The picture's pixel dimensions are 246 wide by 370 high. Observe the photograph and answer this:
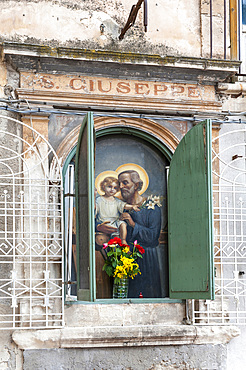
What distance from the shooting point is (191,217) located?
7.89 m

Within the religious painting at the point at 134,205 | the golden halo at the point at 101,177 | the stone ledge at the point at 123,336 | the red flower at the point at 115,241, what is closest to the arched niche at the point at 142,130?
the religious painting at the point at 134,205

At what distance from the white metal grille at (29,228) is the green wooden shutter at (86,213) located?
1.58 ft

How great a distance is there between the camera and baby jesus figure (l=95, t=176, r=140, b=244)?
8.55 m

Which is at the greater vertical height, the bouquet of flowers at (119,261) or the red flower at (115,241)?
the red flower at (115,241)

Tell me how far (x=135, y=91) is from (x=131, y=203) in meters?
1.23

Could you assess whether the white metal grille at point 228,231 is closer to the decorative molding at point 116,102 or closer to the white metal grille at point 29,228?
the decorative molding at point 116,102

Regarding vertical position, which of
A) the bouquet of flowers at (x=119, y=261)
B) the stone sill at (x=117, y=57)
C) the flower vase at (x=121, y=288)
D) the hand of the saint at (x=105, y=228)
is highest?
the stone sill at (x=117, y=57)

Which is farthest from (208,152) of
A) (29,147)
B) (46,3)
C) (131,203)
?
(46,3)

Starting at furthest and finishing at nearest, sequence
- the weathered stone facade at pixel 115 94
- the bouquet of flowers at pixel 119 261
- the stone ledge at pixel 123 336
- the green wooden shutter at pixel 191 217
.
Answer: the bouquet of flowers at pixel 119 261 → the weathered stone facade at pixel 115 94 → the stone ledge at pixel 123 336 → the green wooden shutter at pixel 191 217

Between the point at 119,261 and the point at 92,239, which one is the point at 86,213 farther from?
the point at 119,261

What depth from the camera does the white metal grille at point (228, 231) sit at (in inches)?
331

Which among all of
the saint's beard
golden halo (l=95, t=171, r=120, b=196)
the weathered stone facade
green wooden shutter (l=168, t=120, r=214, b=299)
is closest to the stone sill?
the weathered stone facade

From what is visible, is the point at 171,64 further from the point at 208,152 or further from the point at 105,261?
the point at 105,261

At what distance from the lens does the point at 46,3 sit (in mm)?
8516
